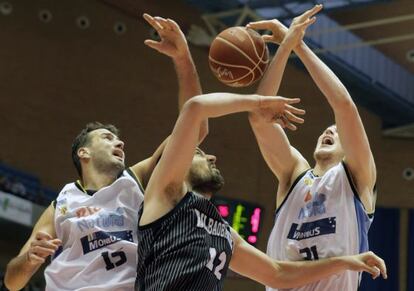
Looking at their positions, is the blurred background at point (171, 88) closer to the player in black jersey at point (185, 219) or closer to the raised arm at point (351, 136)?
the raised arm at point (351, 136)

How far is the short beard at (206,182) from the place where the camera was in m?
5.02

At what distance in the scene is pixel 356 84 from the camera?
17.5 m

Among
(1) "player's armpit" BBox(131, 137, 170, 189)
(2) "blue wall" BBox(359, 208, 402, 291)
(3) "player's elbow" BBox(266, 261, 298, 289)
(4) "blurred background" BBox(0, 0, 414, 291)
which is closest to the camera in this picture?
(3) "player's elbow" BBox(266, 261, 298, 289)

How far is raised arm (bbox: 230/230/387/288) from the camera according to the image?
5.30 metres

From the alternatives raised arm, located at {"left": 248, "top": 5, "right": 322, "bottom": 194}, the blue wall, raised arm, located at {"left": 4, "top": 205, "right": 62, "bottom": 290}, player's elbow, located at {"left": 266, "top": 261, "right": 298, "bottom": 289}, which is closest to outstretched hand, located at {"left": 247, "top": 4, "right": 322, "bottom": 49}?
raised arm, located at {"left": 248, "top": 5, "right": 322, "bottom": 194}

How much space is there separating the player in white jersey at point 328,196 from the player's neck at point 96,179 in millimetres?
927

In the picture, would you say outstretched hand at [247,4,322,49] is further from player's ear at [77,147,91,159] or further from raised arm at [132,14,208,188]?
player's ear at [77,147,91,159]

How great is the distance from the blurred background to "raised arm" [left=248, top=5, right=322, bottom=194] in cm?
980

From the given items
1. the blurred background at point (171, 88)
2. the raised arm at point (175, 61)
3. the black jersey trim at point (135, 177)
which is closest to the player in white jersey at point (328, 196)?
the raised arm at point (175, 61)

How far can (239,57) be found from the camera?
578cm

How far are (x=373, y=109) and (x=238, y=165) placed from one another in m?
2.93

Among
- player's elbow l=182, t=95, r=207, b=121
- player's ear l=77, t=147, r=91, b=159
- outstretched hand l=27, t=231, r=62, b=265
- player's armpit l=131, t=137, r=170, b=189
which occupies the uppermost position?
player's elbow l=182, t=95, r=207, b=121

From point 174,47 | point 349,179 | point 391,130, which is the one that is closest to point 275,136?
point 349,179

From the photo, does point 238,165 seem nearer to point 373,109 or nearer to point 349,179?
point 373,109
